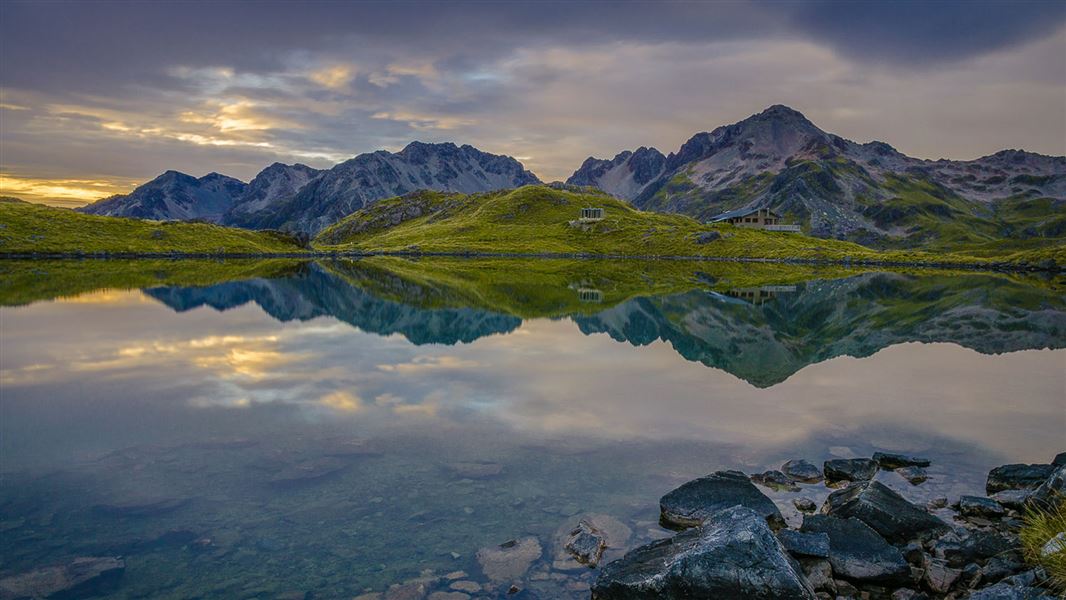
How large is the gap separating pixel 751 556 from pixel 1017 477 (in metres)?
15.0

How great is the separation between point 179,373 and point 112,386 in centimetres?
396

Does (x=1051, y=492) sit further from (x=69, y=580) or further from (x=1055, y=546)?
(x=69, y=580)

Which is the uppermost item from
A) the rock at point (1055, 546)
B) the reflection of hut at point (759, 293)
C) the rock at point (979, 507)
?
the rock at point (1055, 546)

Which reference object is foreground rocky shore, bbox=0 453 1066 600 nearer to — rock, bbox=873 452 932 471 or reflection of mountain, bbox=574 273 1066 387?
rock, bbox=873 452 932 471

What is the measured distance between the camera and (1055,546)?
13.3 metres

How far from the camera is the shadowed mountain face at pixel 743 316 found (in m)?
51.1

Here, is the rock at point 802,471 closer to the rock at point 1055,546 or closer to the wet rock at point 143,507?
the rock at point 1055,546

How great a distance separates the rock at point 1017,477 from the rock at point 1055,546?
358 inches

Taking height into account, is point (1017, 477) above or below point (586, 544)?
above

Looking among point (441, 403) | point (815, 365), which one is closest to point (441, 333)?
point (441, 403)

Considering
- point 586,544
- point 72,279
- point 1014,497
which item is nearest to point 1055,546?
point 1014,497

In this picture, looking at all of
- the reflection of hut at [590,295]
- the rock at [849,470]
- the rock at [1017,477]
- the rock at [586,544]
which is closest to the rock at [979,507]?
the rock at [1017,477]

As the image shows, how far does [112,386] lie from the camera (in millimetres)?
32906

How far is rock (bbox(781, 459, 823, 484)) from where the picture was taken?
21969mm
